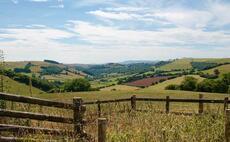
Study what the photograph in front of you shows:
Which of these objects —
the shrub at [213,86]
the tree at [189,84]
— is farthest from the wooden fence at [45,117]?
the tree at [189,84]

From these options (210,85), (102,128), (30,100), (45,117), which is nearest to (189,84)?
(210,85)

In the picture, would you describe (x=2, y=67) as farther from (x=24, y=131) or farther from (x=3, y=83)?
(x=24, y=131)

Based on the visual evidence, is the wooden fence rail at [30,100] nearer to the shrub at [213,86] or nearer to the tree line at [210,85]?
the tree line at [210,85]

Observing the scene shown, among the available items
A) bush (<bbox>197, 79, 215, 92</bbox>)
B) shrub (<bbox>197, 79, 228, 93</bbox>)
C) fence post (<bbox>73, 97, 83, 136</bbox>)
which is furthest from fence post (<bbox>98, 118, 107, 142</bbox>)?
bush (<bbox>197, 79, 215, 92</bbox>)

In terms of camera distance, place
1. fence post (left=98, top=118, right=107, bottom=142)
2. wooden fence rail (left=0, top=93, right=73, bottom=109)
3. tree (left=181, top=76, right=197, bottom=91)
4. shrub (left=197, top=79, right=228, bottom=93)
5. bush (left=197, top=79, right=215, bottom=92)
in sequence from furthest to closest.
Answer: tree (left=181, top=76, right=197, bottom=91) < bush (left=197, top=79, right=215, bottom=92) < shrub (left=197, top=79, right=228, bottom=93) < wooden fence rail (left=0, top=93, right=73, bottom=109) < fence post (left=98, top=118, right=107, bottom=142)

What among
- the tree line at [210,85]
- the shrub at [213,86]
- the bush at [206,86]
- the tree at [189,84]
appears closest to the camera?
the shrub at [213,86]

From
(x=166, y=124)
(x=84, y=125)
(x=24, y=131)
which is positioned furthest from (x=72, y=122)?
(x=166, y=124)

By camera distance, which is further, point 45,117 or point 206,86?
point 206,86

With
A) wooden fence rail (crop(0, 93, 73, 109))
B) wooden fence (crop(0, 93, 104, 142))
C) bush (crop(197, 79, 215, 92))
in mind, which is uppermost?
wooden fence rail (crop(0, 93, 73, 109))

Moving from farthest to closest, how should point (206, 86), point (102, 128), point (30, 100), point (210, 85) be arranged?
1. point (206, 86)
2. point (210, 85)
3. point (30, 100)
4. point (102, 128)

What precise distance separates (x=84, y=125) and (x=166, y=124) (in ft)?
8.49

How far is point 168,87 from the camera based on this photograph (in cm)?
8306

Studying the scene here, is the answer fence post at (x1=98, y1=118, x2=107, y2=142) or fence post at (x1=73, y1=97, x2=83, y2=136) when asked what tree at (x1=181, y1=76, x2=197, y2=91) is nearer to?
fence post at (x1=73, y1=97, x2=83, y2=136)

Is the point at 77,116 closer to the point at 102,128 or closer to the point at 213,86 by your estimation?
the point at 102,128
